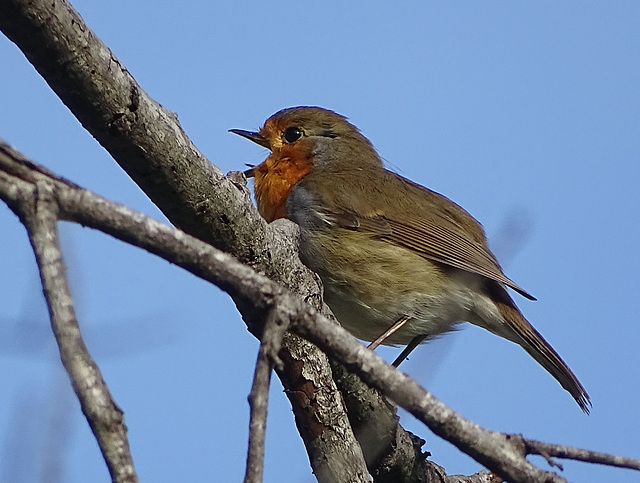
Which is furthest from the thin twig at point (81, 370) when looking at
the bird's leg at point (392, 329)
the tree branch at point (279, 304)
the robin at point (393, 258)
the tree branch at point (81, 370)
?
the bird's leg at point (392, 329)

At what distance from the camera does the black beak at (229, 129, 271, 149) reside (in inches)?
246

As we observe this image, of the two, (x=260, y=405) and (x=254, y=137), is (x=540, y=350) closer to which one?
(x=254, y=137)

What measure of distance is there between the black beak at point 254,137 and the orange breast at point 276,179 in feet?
0.69

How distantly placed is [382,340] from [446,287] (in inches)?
20.7

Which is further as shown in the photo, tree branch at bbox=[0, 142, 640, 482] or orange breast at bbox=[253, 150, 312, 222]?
orange breast at bbox=[253, 150, 312, 222]

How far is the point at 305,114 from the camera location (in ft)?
20.7

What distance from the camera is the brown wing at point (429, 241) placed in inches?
205

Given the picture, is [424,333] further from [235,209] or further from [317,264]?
[235,209]

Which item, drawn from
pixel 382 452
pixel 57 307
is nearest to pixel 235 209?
pixel 382 452

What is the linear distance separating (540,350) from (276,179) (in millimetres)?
2001

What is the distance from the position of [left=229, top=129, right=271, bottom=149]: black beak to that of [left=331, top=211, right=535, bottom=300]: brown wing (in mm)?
1237

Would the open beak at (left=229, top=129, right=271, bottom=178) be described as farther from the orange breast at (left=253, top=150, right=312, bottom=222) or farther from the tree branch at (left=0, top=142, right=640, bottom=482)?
the tree branch at (left=0, top=142, right=640, bottom=482)

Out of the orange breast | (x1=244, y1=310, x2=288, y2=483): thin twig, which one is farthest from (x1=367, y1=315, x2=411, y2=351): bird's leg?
(x1=244, y1=310, x2=288, y2=483): thin twig

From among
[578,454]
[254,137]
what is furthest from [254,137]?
[578,454]
